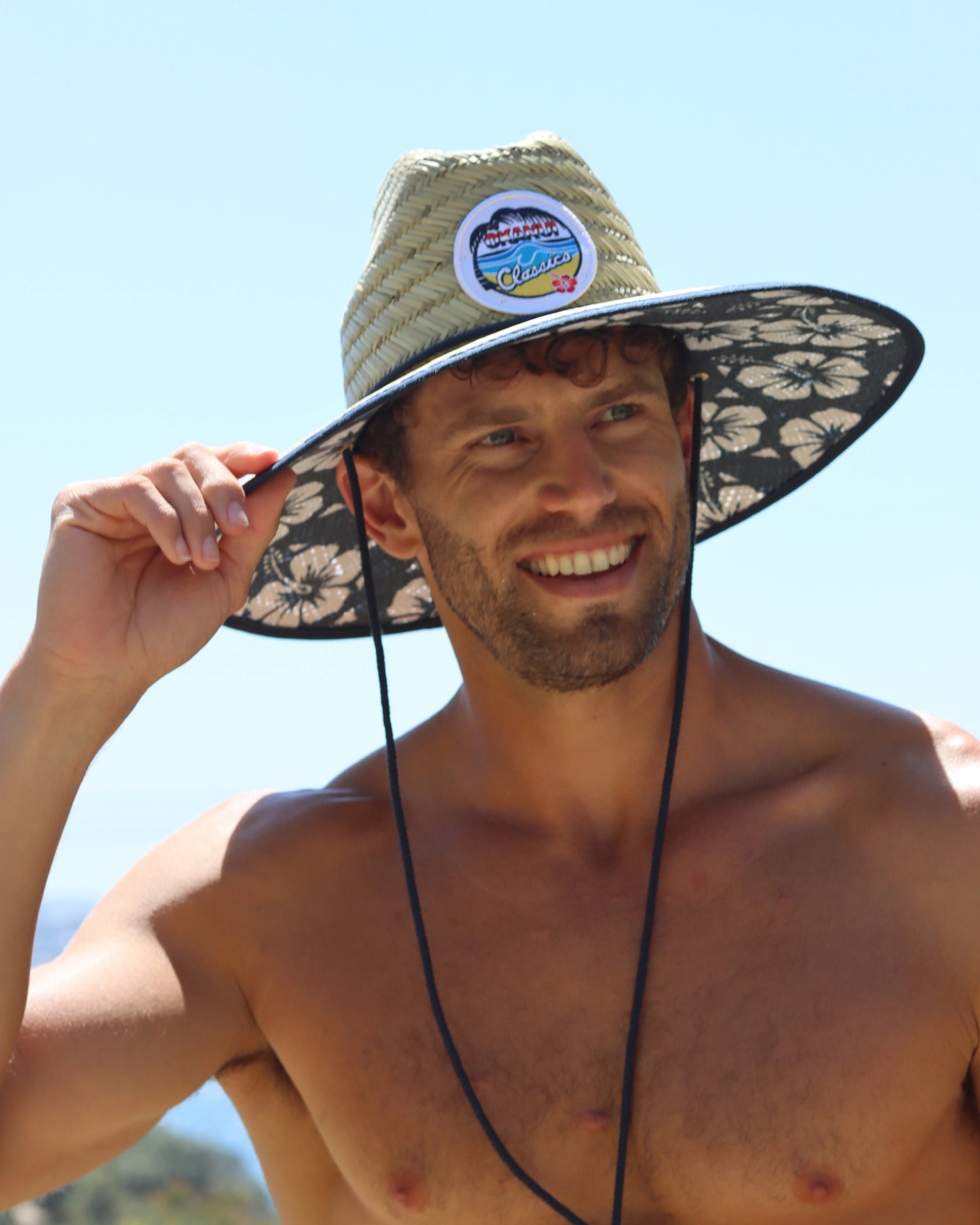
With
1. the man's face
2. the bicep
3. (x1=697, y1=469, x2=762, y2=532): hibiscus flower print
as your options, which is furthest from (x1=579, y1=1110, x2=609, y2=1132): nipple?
(x1=697, y1=469, x2=762, y2=532): hibiscus flower print

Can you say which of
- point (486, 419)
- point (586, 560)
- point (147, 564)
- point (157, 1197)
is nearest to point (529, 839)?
point (586, 560)

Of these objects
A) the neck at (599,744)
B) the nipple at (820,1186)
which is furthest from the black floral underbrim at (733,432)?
the nipple at (820,1186)

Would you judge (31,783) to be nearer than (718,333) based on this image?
Yes

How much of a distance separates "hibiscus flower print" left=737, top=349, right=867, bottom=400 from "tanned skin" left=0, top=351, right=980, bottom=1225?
0.52ft

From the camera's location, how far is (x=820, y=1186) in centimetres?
241

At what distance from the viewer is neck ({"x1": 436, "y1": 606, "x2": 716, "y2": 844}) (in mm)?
2852

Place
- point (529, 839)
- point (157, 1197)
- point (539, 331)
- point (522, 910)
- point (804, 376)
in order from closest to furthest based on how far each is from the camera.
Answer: point (539, 331)
point (522, 910)
point (529, 839)
point (804, 376)
point (157, 1197)

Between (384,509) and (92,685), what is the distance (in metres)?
0.92

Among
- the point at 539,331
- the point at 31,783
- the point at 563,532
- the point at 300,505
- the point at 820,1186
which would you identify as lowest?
the point at 820,1186

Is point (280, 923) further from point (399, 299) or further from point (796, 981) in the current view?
point (399, 299)

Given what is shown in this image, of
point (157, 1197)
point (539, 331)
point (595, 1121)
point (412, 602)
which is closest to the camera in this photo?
point (539, 331)

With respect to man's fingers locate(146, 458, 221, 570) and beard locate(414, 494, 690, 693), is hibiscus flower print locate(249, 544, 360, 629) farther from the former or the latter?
man's fingers locate(146, 458, 221, 570)

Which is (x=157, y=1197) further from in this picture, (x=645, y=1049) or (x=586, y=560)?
(x=586, y=560)

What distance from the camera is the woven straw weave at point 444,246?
102 inches
